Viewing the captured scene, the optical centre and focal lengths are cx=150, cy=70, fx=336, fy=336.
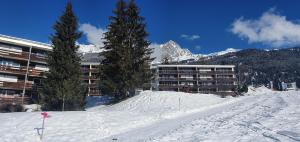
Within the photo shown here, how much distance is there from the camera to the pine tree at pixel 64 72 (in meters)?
37.7

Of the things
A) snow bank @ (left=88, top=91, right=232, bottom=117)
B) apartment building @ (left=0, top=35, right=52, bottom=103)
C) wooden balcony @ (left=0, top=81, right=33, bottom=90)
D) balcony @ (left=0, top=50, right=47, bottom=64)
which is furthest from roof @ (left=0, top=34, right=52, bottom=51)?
snow bank @ (left=88, top=91, right=232, bottom=117)

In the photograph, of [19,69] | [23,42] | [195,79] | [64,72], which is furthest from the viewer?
[195,79]

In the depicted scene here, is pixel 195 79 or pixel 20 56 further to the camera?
pixel 195 79

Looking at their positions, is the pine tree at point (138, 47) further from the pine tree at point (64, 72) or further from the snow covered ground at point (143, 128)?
the snow covered ground at point (143, 128)

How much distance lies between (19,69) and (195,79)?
7458 cm

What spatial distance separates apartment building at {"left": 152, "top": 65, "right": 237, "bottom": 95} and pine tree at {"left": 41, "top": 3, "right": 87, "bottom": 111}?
71436mm

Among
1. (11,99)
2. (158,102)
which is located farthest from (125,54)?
(11,99)

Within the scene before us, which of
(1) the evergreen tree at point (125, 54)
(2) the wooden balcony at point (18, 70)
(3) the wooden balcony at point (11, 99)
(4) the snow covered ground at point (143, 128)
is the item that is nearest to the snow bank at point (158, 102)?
(1) the evergreen tree at point (125, 54)

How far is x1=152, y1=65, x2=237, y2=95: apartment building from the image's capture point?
11462cm

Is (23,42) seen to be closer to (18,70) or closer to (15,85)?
(18,70)

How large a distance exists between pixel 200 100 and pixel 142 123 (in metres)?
18.6

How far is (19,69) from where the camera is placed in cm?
5516

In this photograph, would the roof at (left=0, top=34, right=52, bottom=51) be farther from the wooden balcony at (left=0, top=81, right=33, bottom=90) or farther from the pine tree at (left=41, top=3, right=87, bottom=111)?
the pine tree at (left=41, top=3, right=87, bottom=111)

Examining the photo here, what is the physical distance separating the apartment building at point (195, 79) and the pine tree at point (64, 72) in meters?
71.4
